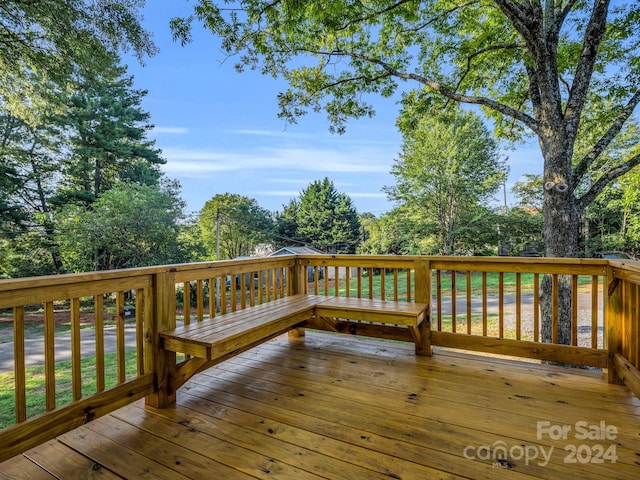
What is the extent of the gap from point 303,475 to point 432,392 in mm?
1154

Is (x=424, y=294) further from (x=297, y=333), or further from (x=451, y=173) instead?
(x=451, y=173)

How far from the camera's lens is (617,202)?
11.3m

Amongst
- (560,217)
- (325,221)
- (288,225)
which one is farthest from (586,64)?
(288,225)

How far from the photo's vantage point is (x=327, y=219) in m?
22.8

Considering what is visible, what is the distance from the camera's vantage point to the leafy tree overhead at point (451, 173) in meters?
12.8

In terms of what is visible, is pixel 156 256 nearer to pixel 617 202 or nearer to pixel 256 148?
pixel 256 148

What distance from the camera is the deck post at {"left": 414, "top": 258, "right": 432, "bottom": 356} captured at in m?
2.89

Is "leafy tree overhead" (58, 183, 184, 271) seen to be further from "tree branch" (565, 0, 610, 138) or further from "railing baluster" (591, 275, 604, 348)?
"railing baluster" (591, 275, 604, 348)

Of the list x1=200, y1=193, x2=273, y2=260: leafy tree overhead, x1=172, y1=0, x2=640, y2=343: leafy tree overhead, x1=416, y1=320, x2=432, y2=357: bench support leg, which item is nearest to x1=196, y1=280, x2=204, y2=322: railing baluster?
x1=416, y1=320, x2=432, y2=357: bench support leg

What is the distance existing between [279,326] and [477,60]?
5120 millimetres

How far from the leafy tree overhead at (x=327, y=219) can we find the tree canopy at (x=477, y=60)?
54.8 feet

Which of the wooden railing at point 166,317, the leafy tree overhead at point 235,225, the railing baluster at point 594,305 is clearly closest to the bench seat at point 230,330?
the wooden railing at point 166,317

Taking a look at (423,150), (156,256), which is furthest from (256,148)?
(423,150)

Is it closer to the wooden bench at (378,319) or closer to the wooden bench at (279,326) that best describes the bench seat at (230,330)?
the wooden bench at (279,326)
